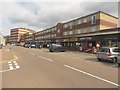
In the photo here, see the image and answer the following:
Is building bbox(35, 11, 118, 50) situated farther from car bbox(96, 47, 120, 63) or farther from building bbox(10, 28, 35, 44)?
building bbox(10, 28, 35, 44)

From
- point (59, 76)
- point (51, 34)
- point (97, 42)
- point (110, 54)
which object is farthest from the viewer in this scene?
point (51, 34)

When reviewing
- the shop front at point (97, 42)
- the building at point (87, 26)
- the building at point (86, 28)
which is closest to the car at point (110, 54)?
the shop front at point (97, 42)

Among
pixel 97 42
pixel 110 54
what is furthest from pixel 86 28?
pixel 110 54

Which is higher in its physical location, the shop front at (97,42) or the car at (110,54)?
the shop front at (97,42)

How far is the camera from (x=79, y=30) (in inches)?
2547

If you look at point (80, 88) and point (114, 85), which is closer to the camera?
point (80, 88)

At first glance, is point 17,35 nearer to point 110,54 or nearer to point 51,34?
point 51,34

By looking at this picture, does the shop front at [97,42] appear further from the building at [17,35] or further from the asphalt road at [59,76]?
the building at [17,35]

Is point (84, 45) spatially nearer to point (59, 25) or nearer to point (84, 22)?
point (84, 22)

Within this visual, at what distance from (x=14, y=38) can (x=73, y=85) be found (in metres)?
187

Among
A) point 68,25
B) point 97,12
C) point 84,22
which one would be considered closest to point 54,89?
point 97,12

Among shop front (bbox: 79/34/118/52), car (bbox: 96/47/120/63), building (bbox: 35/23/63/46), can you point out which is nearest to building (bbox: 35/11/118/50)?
shop front (bbox: 79/34/118/52)

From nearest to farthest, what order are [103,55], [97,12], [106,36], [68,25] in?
[103,55]
[106,36]
[97,12]
[68,25]

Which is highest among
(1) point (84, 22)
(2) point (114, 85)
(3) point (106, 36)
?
(1) point (84, 22)
